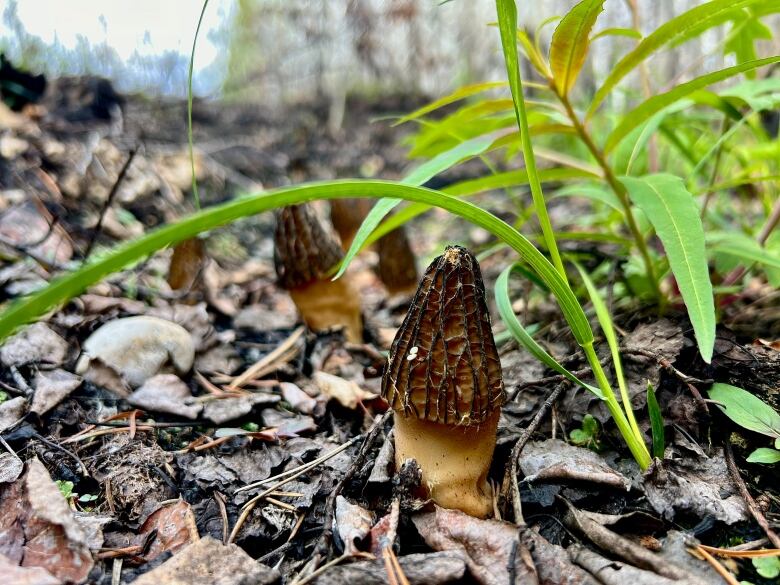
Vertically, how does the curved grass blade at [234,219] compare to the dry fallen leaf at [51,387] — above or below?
above

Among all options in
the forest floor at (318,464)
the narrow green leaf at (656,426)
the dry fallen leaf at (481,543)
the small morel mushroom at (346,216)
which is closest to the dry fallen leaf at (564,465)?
the forest floor at (318,464)

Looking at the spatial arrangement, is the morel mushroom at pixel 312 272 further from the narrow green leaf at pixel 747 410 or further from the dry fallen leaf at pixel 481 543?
the narrow green leaf at pixel 747 410

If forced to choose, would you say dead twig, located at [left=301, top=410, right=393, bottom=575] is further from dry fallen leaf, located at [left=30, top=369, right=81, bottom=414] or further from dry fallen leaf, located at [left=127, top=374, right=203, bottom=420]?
dry fallen leaf, located at [left=30, top=369, right=81, bottom=414]

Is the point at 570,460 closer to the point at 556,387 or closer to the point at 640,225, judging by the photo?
the point at 556,387

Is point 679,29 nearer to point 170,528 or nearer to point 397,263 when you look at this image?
point 170,528

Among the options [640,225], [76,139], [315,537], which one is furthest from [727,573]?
[76,139]

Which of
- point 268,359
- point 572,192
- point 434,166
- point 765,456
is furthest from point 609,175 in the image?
point 268,359

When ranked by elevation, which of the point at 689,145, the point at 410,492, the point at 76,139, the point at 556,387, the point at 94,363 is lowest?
the point at 410,492
